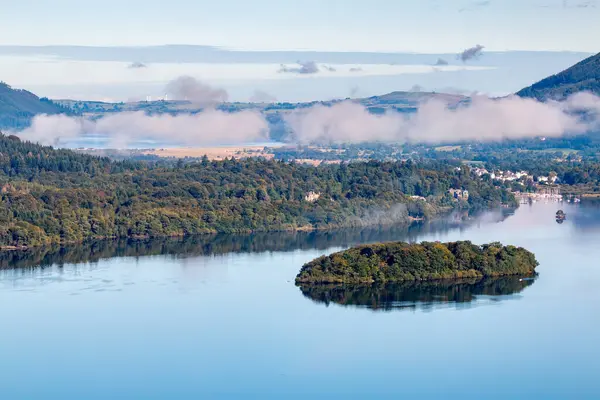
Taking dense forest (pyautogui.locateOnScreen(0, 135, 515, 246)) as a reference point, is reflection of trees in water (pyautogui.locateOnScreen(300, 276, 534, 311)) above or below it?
below

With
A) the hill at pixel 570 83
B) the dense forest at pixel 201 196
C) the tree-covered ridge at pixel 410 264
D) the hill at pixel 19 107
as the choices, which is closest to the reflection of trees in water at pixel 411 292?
the tree-covered ridge at pixel 410 264

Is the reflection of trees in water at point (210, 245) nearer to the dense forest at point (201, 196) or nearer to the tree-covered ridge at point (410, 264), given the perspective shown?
the dense forest at point (201, 196)

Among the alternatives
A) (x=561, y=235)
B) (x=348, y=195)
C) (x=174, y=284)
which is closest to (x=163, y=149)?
(x=348, y=195)

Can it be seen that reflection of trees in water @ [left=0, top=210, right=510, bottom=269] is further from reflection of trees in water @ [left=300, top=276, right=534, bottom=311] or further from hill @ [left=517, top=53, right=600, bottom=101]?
hill @ [left=517, top=53, right=600, bottom=101]

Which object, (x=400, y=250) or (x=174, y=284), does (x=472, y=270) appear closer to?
(x=400, y=250)

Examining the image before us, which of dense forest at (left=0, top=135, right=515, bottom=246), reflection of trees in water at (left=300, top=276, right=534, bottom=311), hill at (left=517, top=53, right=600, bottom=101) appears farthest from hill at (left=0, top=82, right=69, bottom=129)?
reflection of trees in water at (left=300, top=276, right=534, bottom=311)

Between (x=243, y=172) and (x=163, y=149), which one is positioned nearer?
(x=243, y=172)
